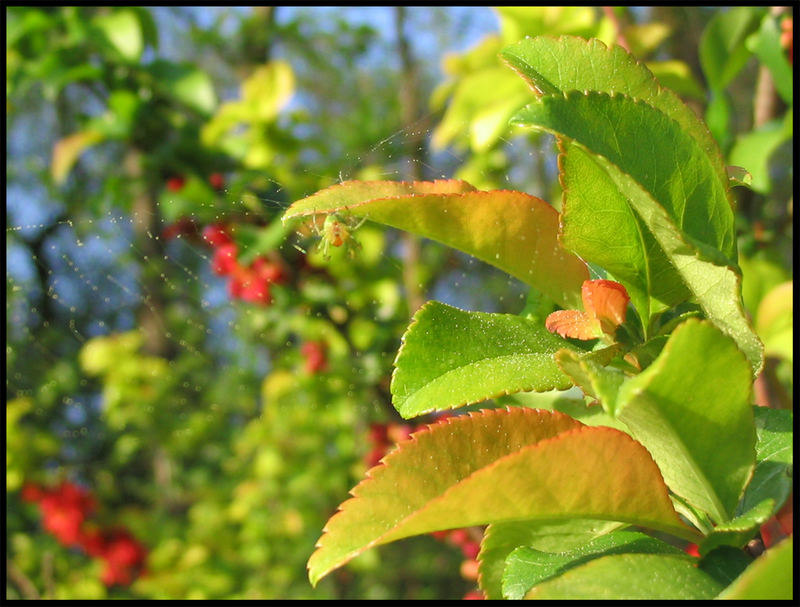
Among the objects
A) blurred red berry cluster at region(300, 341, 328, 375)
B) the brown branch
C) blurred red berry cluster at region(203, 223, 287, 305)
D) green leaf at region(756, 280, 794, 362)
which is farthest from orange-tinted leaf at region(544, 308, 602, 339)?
blurred red berry cluster at region(300, 341, 328, 375)

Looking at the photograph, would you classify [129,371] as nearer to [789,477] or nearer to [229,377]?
[229,377]

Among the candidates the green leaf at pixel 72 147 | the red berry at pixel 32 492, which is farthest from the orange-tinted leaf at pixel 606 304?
the red berry at pixel 32 492

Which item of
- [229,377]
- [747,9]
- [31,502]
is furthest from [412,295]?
[31,502]

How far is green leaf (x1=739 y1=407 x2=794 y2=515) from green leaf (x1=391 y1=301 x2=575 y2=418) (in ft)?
0.32

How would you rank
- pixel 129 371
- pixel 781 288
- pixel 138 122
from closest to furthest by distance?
1. pixel 781 288
2. pixel 138 122
3. pixel 129 371

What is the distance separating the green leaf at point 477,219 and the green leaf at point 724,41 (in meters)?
0.74

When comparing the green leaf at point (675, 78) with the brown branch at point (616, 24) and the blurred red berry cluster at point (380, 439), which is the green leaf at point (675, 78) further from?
the blurred red berry cluster at point (380, 439)

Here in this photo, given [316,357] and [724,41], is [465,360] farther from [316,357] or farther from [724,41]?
[316,357]

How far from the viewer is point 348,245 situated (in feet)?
1.56

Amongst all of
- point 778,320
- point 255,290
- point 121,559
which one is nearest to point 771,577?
point 778,320

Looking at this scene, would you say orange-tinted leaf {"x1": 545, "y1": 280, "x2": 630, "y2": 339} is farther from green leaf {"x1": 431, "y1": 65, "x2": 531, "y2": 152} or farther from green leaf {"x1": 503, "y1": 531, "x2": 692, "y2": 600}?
green leaf {"x1": 431, "y1": 65, "x2": 531, "y2": 152}

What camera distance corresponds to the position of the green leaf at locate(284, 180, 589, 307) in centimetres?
38

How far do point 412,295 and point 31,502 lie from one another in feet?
4.46

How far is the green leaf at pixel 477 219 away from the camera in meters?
0.38
